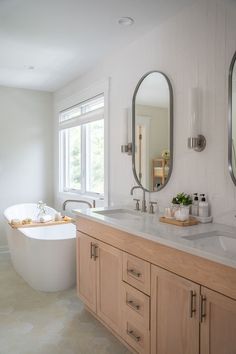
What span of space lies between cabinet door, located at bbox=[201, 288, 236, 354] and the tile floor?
94cm

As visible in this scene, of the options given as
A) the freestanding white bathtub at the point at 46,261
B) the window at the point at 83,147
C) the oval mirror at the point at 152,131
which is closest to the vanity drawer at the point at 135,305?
the oval mirror at the point at 152,131

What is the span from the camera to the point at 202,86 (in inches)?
84.0

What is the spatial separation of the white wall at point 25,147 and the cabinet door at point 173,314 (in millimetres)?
3433

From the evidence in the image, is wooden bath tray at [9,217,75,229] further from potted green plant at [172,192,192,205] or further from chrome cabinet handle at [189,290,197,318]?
chrome cabinet handle at [189,290,197,318]

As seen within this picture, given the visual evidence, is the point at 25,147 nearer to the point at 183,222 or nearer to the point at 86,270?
the point at 86,270

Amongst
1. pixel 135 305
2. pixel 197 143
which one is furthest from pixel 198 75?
pixel 135 305

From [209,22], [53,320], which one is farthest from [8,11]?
[53,320]

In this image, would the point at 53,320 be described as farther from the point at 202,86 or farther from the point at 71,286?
the point at 202,86

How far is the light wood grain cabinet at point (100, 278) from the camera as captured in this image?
216cm

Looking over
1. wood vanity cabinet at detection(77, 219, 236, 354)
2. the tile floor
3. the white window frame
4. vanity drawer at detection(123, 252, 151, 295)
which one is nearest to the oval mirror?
the white window frame

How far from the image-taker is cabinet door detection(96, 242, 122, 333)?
2133 millimetres

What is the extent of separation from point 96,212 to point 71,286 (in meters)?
1.07

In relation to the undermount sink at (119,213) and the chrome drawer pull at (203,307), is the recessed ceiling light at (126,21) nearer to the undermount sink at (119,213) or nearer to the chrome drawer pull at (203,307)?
the undermount sink at (119,213)

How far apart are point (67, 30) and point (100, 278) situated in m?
2.14
